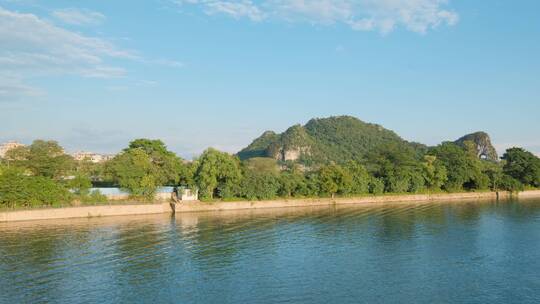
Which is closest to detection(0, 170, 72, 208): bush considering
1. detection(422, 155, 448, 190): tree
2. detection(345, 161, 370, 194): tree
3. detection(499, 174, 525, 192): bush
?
detection(345, 161, 370, 194): tree

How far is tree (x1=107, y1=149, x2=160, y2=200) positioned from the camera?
6297 centimetres

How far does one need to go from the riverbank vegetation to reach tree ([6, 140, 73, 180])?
13cm

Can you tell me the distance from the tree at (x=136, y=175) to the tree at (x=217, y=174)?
21.9ft

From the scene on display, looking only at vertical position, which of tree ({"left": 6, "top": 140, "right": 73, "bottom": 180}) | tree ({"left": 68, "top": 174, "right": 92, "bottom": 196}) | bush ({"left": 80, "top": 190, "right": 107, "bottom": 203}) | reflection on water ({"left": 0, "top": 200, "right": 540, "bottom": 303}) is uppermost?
tree ({"left": 6, "top": 140, "right": 73, "bottom": 180})

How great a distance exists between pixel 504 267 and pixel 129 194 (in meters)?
48.7

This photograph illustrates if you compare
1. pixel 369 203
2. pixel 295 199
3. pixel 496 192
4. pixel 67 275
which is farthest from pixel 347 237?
pixel 496 192

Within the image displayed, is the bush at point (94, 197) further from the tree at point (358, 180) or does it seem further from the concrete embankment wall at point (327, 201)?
the tree at point (358, 180)

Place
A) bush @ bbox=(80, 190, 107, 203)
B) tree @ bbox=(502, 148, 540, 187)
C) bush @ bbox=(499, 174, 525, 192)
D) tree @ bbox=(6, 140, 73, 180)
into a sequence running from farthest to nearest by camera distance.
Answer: tree @ bbox=(502, 148, 540, 187) < bush @ bbox=(499, 174, 525, 192) < tree @ bbox=(6, 140, 73, 180) < bush @ bbox=(80, 190, 107, 203)

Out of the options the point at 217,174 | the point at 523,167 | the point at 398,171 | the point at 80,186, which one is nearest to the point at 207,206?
the point at 217,174

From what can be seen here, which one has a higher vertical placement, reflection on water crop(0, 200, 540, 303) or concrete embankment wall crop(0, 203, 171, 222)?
concrete embankment wall crop(0, 203, 171, 222)

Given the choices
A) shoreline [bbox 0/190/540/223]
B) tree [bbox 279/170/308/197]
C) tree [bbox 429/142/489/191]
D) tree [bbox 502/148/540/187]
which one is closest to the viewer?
shoreline [bbox 0/190/540/223]

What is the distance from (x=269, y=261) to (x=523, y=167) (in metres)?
91.1

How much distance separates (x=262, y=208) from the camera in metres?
70.1

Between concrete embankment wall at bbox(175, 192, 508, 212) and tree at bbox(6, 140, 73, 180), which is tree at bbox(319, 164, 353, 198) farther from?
tree at bbox(6, 140, 73, 180)
